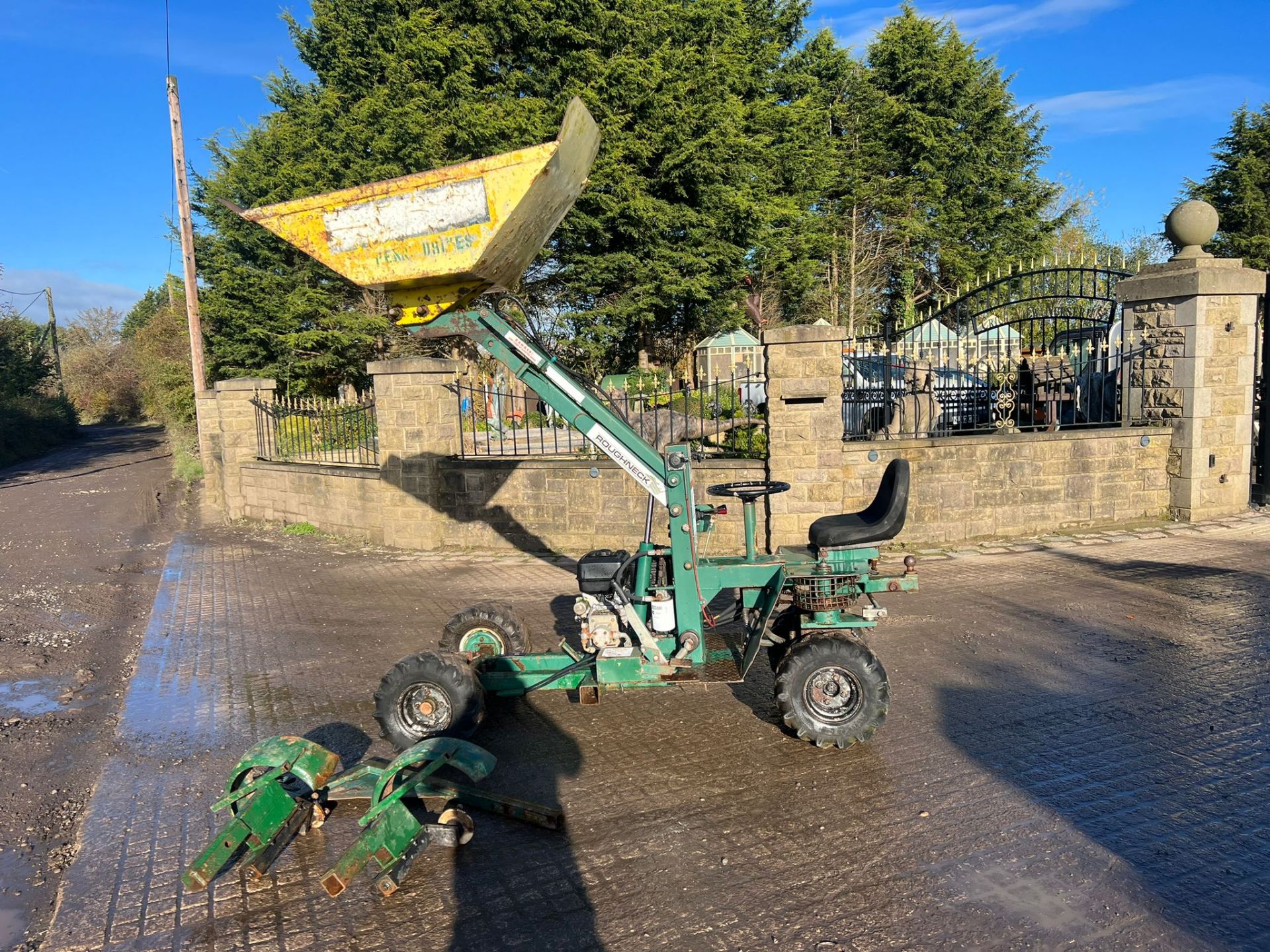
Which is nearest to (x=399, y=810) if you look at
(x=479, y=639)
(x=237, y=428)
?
(x=479, y=639)

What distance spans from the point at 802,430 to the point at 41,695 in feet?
23.1

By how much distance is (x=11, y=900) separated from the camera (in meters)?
3.65

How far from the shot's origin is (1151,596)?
24.6ft

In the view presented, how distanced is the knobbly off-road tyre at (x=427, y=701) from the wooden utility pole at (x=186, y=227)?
16871 mm

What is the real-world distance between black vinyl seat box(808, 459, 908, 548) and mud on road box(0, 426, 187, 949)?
3.94 m

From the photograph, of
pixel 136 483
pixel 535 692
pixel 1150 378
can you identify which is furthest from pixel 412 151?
pixel 535 692

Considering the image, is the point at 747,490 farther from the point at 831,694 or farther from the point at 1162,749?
the point at 1162,749

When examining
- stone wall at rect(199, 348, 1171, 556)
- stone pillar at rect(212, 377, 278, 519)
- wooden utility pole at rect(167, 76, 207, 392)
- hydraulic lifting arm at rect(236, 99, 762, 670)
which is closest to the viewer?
hydraulic lifting arm at rect(236, 99, 762, 670)

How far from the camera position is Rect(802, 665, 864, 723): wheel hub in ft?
15.3

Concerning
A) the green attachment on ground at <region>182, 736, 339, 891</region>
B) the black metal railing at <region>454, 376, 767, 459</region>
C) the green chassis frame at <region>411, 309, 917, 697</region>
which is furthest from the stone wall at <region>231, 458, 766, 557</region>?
the green attachment on ground at <region>182, 736, 339, 891</region>

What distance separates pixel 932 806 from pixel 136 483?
71.1 ft

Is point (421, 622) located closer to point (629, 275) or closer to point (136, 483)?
point (136, 483)

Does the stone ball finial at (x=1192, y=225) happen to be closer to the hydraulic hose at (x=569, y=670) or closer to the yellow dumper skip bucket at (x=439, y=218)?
the yellow dumper skip bucket at (x=439, y=218)

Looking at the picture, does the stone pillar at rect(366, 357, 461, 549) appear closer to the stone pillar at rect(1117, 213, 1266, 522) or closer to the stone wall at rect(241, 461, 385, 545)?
the stone wall at rect(241, 461, 385, 545)
